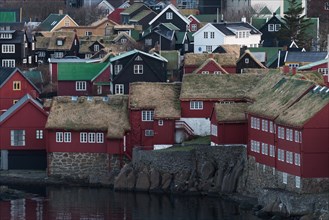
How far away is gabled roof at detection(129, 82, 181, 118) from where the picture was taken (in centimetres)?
5638

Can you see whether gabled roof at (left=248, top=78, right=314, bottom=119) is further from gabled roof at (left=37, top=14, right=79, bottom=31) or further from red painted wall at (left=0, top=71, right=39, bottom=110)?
gabled roof at (left=37, top=14, right=79, bottom=31)

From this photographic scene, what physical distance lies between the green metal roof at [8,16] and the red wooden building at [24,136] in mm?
35125

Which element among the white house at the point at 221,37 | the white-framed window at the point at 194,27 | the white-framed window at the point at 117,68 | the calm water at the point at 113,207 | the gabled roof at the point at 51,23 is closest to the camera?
the calm water at the point at 113,207

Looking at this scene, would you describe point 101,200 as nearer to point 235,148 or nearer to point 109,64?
point 235,148

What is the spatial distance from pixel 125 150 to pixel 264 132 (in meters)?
6.65

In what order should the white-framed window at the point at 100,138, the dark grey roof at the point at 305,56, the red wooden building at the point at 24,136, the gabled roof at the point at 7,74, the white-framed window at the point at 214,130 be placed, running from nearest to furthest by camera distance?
1. the white-framed window at the point at 214,130
2. the white-framed window at the point at 100,138
3. the red wooden building at the point at 24,136
4. the gabled roof at the point at 7,74
5. the dark grey roof at the point at 305,56

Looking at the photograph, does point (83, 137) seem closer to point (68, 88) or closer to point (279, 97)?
point (279, 97)

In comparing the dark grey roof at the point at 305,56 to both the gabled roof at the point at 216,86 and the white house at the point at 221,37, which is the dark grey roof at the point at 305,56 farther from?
the gabled roof at the point at 216,86

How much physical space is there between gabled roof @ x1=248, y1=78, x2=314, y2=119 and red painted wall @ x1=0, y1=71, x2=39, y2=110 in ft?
43.0

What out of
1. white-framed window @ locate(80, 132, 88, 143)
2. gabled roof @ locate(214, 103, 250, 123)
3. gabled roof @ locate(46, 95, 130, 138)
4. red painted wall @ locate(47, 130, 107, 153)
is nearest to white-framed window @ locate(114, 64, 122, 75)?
gabled roof @ locate(46, 95, 130, 138)

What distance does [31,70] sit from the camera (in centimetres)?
7312

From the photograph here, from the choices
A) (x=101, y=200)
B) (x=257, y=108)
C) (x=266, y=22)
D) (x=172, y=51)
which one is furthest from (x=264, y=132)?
(x=266, y=22)

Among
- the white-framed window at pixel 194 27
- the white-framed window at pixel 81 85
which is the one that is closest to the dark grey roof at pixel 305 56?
the white-framed window at pixel 81 85

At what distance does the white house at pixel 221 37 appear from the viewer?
7944cm
